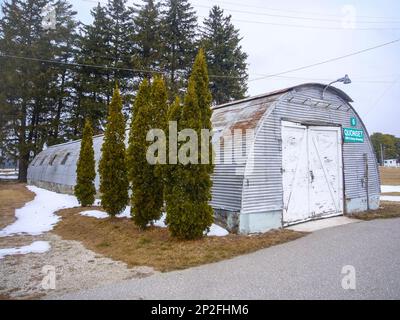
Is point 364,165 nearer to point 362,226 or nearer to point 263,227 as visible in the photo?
point 362,226

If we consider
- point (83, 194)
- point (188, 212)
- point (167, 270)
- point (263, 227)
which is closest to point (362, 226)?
point (263, 227)

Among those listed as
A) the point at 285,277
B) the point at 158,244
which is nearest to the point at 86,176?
the point at 158,244

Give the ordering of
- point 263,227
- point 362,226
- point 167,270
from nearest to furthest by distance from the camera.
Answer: point 167,270
point 263,227
point 362,226

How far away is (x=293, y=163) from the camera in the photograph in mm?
9422

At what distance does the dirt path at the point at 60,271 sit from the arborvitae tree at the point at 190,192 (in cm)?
170

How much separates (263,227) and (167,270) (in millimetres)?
3636

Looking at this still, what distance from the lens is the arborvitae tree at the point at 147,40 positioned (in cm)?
2995

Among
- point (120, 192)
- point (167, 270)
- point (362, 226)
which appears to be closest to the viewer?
point (167, 270)

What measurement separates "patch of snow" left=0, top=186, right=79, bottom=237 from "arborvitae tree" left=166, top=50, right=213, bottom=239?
16.3 feet

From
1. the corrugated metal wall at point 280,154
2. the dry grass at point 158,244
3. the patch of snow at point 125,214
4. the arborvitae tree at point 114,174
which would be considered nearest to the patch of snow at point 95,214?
the patch of snow at point 125,214

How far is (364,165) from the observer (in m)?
11.5

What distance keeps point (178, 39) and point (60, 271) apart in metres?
28.0

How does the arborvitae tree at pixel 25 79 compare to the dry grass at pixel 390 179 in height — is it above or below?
above

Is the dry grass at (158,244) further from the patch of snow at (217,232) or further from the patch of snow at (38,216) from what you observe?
the patch of snow at (38,216)
